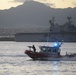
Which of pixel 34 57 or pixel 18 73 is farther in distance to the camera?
pixel 34 57

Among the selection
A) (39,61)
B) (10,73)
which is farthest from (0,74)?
(39,61)

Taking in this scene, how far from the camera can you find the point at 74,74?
45.1m

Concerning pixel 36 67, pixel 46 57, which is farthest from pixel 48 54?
pixel 36 67

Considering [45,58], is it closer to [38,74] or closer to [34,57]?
[34,57]

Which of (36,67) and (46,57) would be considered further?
(46,57)

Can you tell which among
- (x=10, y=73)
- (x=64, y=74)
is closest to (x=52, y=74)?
(x=64, y=74)

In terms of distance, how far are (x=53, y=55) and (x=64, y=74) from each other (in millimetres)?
21680

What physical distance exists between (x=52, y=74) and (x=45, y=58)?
22196 mm

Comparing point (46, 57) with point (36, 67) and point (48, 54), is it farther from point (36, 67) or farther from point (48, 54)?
point (36, 67)

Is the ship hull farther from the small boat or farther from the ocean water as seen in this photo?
the ocean water

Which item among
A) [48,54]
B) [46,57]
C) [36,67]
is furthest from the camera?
[46,57]

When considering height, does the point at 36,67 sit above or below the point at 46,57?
above

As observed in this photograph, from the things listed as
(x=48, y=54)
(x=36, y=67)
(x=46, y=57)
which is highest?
(x=48, y=54)

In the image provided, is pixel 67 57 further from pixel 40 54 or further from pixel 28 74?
pixel 28 74
